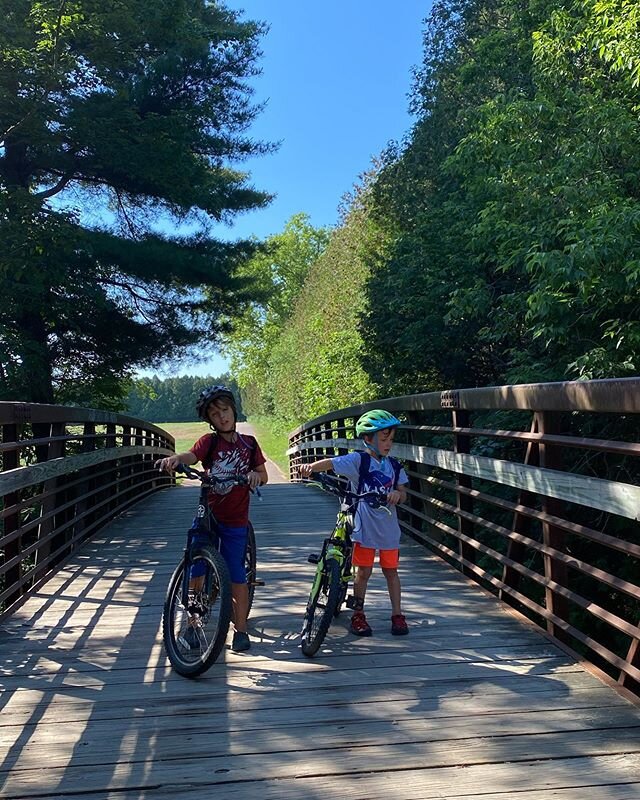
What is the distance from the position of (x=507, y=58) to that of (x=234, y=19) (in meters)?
5.68

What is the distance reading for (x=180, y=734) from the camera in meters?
3.03

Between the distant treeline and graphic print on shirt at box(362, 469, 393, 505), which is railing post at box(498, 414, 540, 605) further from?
the distant treeline

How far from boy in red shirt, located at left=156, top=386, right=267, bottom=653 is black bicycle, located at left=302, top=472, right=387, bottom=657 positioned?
1.14 ft

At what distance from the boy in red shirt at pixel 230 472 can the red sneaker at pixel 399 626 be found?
30.7 inches

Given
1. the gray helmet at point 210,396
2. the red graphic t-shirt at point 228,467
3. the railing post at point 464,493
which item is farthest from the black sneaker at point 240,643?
the railing post at point 464,493

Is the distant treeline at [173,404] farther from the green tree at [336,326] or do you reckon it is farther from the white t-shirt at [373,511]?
the white t-shirt at [373,511]

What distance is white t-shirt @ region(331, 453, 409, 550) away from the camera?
422cm

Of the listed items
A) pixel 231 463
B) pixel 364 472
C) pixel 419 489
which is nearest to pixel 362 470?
pixel 364 472

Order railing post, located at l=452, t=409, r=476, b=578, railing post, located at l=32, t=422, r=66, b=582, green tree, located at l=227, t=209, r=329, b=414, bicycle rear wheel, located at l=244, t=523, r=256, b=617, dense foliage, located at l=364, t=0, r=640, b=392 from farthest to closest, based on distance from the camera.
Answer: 1. green tree, located at l=227, t=209, r=329, b=414
2. dense foliage, located at l=364, t=0, r=640, b=392
3. railing post, located at l=32, t=422, r=66, b=582
4. railing post, located at l=452, t=409, r=476, b=578
5. bicycle rear wheel, located at l=244, t=523, r=256, b=617

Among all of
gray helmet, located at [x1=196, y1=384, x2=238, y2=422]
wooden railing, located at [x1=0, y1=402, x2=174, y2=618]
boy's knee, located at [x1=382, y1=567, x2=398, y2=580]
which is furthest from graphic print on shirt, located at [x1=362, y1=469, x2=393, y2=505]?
wooden railing, located at [x1=0, y1=402, x2=174, y2=618]

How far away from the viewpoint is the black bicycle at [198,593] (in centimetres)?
366

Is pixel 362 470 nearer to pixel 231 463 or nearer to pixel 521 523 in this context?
pixel 231 463

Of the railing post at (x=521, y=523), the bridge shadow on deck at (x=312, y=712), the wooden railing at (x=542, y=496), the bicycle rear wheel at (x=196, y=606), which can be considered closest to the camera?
the bridge shadow on deck at (x=312, y=712)

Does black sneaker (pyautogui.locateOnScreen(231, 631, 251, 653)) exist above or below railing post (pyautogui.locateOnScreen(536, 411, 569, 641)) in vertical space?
below
